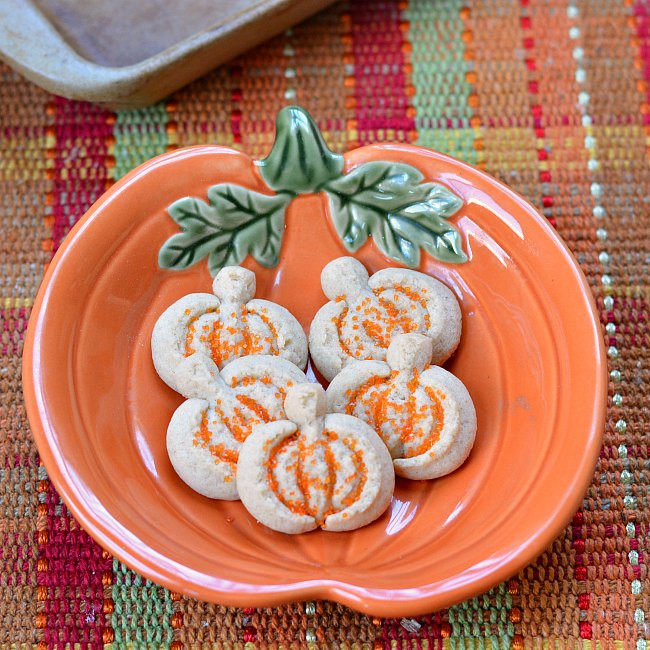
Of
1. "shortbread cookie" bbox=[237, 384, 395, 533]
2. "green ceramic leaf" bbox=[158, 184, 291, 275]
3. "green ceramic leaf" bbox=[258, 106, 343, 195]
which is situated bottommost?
"shortbread cookie" bbox=[237, 384, 395, 533]

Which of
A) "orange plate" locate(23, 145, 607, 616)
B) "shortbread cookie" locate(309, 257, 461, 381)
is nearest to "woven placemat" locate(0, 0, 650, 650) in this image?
"orange plate" locate(23, 145, 607, 616)

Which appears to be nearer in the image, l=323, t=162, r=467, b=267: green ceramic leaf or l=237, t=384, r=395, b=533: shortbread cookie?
l=237, t=384, r=395, b=533: shortbread cookie

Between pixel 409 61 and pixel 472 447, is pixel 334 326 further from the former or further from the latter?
pixel 409 61

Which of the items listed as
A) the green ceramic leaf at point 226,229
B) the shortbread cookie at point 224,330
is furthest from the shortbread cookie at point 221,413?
the green ceramic leaf at point 226,229

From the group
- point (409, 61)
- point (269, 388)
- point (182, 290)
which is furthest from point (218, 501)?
point (409, 61)

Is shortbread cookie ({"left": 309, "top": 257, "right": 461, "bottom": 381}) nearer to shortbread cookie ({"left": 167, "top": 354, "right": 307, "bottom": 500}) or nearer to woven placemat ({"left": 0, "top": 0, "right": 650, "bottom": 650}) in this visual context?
shortbread cookie ({"left": 167, "top": 354, "right": 307, "bottom": 500})

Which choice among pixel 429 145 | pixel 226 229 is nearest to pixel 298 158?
pixel 226 229

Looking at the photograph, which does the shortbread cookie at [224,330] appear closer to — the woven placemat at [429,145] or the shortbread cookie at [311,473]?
the shortbread cookie at [311,473]
